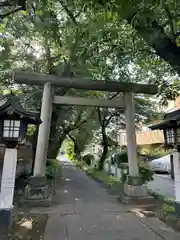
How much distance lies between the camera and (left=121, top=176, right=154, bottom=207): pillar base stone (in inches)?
238

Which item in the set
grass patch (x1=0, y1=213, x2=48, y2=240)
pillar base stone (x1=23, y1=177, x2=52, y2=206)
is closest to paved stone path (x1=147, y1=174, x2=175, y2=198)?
pillar base stone (x1=23, y1=177, x2=52, y2=206)

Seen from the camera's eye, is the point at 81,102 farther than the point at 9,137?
Yes

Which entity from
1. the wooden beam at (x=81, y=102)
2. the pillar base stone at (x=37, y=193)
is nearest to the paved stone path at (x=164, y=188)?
the wooden beam at (x=81, y=102)

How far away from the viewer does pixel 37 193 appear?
5812 millimetres

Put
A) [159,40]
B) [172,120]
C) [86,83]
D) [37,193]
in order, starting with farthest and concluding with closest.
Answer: [86,83] → [37,193] → [172,120] → [159,40]

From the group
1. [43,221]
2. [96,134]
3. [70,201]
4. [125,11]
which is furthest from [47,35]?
[96,134]

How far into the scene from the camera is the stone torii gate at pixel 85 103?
6164 mm

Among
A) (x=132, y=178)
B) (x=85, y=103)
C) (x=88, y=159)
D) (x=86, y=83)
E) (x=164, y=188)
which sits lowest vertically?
(x=164, y=188)

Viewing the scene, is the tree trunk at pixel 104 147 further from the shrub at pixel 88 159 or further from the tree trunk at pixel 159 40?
the tree trunk at pixel 159 40

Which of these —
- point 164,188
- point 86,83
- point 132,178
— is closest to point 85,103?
point 86,83

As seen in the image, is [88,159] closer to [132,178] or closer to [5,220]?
[132,178]

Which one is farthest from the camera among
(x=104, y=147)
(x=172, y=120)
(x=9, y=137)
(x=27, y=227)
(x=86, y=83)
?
(x=104, y=147)

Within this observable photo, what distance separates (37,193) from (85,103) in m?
3.06

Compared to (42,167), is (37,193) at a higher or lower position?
lower
